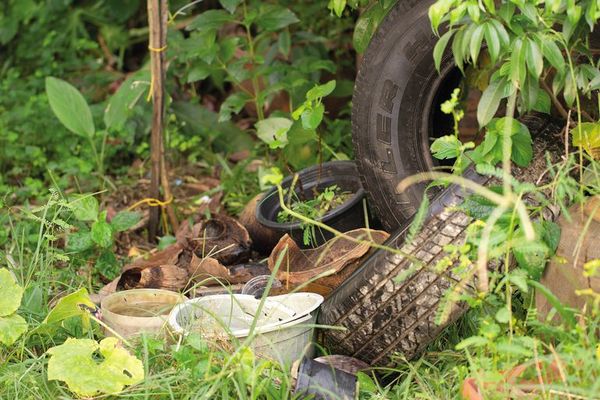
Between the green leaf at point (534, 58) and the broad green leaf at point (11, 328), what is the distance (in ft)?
5.01

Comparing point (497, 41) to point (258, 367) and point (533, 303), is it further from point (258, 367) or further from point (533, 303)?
point (258, 367)

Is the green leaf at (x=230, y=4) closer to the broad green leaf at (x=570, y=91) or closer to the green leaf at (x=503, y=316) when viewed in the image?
the broad green leaf at (x=570, y=91)

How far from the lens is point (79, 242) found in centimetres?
322

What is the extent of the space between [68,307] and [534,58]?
57.4 inches

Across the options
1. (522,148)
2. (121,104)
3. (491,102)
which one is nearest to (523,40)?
(491,102)

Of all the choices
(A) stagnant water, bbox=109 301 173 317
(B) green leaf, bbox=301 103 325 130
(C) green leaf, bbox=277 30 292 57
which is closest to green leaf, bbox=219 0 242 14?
(C) green leaf, bbox=277 30 292 57

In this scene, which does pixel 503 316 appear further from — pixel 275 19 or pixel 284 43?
pixel 284 43

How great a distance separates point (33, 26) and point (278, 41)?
5.83ft

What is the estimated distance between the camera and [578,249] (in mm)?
2275

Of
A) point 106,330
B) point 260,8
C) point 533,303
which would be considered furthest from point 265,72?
point 533,303

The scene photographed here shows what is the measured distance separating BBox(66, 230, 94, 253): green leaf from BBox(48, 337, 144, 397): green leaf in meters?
0.78

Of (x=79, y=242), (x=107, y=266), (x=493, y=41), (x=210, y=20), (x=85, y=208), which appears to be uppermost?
(x=493, y=41)

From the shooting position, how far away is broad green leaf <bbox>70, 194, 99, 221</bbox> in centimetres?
311

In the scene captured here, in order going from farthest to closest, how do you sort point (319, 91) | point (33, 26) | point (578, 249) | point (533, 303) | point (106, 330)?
1. point (33, 26)
2. point (319, 91)
3. point (106, 330)
4. point (533, 303)
5. point (578, 249)
